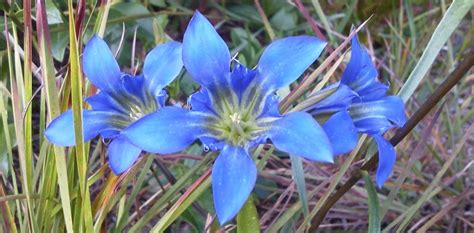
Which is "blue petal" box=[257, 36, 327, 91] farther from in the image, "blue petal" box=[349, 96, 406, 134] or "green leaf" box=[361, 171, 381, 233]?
"green leaf" box=[361, 171, 381, 233]

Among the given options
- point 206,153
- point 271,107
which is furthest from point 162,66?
point 206,153

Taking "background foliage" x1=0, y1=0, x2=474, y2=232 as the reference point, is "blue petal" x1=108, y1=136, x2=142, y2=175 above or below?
above

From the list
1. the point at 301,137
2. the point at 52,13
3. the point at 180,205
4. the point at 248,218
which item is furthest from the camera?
the point at 52,13

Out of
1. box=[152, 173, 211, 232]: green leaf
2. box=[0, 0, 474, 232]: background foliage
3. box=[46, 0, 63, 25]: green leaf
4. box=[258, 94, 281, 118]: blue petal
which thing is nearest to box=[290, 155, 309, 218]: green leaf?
box=[0, 0, 474, 232]: background foliage

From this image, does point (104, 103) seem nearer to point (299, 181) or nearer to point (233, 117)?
point (233, 117)

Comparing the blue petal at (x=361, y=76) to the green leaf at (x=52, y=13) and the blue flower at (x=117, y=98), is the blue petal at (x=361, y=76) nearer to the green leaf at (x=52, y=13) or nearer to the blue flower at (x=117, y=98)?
the blue flower at (x=117, y=98)

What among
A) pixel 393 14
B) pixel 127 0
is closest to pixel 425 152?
pixel 393 14

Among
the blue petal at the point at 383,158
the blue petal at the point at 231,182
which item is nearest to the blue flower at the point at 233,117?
the blue petal at the point at 231,182
